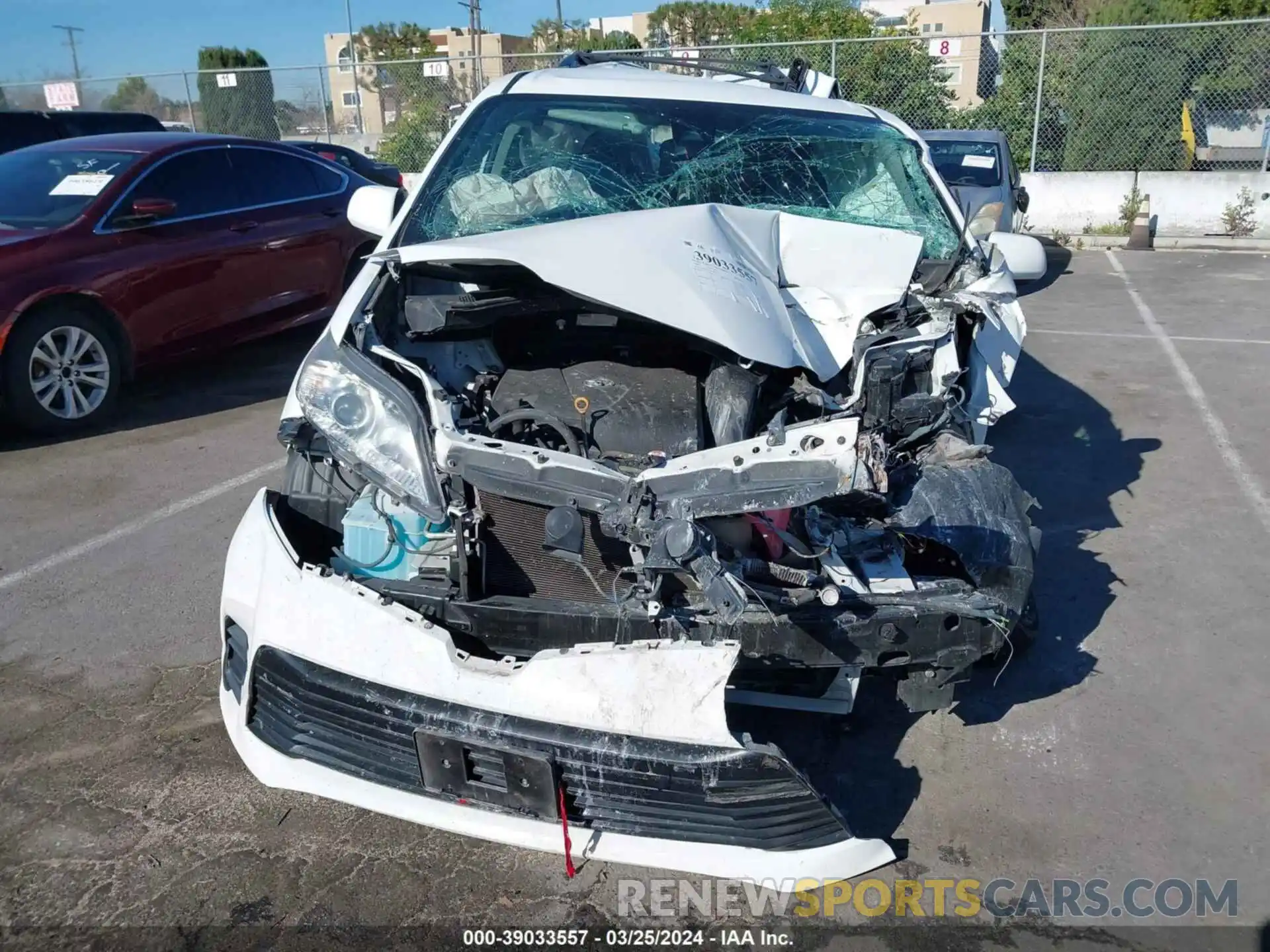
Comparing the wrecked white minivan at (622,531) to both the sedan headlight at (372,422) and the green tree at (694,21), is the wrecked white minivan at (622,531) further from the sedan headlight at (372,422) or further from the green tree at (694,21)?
the green tree at (694,21)

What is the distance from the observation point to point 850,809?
114 inches

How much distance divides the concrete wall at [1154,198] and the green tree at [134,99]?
56.2 ft

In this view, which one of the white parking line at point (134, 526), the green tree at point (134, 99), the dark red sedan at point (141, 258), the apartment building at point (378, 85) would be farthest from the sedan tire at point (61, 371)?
the green tree at point (134, 99)

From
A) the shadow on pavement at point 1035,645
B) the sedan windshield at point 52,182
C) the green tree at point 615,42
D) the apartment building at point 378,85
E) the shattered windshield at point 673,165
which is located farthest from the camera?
the green tree at point 615,42

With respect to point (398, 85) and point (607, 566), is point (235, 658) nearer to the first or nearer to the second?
point (607, 566)

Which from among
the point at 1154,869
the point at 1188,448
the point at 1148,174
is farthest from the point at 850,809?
the point at 1148,174

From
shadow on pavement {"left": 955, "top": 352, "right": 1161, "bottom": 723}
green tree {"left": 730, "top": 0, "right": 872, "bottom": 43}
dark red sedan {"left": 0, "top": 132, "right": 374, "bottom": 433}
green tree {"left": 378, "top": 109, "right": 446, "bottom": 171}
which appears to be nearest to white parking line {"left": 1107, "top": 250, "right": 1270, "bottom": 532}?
shadow on pavement {"left": 955, "top": 352, "right": 1161, "bottom": 723}

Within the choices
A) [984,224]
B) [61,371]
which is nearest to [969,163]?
[984,224]

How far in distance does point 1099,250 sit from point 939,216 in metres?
10.7

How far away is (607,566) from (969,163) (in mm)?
9766

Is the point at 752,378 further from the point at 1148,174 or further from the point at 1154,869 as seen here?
the point at 1148,174

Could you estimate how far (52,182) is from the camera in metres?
6.45

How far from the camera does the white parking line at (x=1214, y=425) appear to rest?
16.5ft

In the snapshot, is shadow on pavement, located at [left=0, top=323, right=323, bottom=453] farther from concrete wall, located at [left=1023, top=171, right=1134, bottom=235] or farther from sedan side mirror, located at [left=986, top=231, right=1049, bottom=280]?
concrete wall, located at [left=1023, top=171, right=1134, bottom=235]
